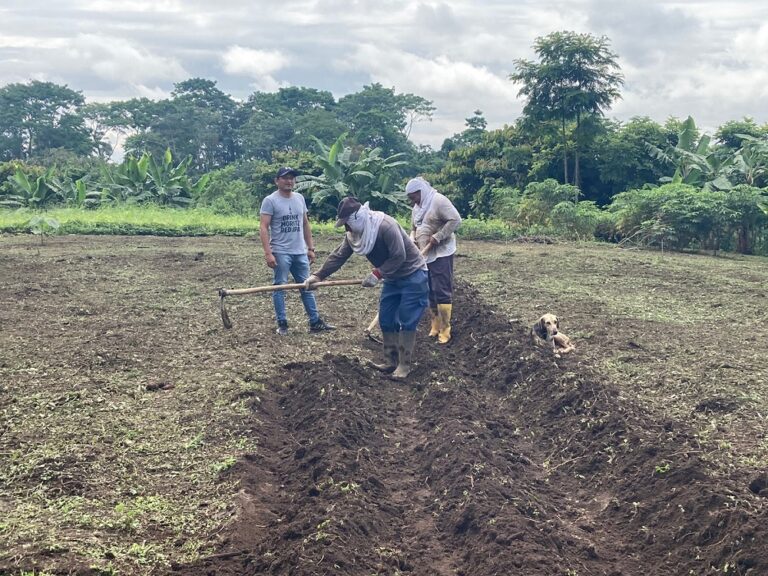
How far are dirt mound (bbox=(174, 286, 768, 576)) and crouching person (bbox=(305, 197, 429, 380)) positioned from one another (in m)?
0.41

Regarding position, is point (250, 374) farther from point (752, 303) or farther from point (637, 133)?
point (637, 133)

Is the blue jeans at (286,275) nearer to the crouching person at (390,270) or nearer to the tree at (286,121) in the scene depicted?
the crouching person at (390,270)

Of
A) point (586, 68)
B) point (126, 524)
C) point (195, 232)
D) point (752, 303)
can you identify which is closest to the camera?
point (126, 524)

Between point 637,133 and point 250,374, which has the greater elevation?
point 637,133

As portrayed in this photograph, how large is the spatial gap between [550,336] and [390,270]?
6.10ft

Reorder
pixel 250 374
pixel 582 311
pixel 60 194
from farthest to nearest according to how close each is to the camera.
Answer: pixel 60 194, pixel 582 311, pixel 250 374

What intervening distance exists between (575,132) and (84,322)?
61.8 ft

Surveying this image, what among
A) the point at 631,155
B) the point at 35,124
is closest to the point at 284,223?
the point at 631,155

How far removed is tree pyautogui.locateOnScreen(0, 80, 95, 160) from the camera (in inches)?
2157

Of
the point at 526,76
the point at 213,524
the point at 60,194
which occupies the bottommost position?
the point at 213,524

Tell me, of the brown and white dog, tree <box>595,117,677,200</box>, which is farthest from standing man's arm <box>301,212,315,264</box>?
tree <box>595,117,677,200</box>

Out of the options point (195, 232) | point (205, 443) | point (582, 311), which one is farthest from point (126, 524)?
point (195, 232)

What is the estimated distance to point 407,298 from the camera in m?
7.72

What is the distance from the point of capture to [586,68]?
24.2m
